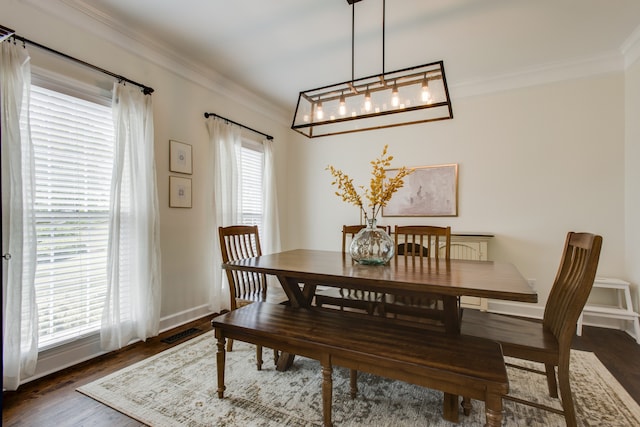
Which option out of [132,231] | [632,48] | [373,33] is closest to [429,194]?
[373,33]

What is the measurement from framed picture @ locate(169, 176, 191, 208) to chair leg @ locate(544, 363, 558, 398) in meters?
3.21

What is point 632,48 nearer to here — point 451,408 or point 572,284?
point 572,284

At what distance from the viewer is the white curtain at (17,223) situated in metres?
1.86

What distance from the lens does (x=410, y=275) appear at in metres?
1.68

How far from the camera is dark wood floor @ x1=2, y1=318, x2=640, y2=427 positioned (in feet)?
5.47

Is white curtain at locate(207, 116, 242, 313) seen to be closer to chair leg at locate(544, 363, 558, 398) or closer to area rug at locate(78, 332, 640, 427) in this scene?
area rug at locate(78, 332, 640, 427)

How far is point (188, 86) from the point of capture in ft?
10.5

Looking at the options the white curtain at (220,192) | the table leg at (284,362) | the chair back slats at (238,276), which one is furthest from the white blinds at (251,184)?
the table leg at (284,362)

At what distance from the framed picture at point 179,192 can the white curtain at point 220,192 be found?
262 millimetres

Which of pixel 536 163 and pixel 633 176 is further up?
pixel 536 163

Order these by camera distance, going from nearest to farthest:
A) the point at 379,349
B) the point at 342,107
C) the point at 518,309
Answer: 1. the point at 379,349
2. the point at 342,107
3. the point at 518,309

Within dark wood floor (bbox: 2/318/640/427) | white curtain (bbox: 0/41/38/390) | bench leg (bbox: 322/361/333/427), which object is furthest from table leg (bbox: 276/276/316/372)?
white curtain (bbox: 0/41/38/390)

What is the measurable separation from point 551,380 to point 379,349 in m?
1.16

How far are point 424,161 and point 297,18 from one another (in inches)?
91.5
